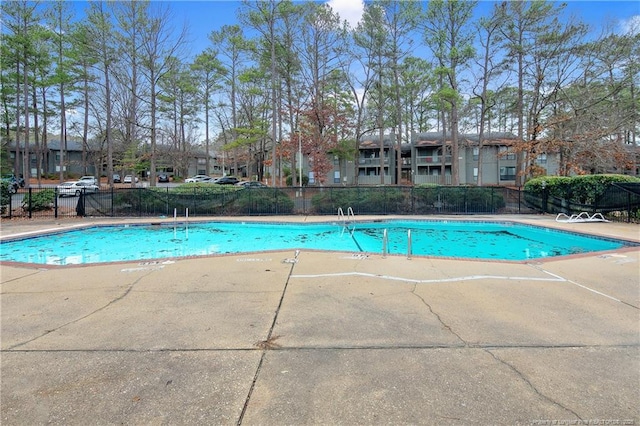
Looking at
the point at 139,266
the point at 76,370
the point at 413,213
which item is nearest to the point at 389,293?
the point at 76,370

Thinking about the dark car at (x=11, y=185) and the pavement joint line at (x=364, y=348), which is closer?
the pavement joint line at (x=364, y=348)

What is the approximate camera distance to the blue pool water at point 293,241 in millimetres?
10695

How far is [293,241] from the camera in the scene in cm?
1317

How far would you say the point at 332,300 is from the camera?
15.6 feet

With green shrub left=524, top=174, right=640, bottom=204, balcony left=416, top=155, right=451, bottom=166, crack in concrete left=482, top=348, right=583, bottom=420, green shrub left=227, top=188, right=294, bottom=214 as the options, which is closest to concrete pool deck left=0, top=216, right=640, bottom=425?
crack in concrete left=482, top=348, right=583, bottom=420

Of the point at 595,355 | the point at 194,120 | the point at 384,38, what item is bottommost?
the point at 595,355

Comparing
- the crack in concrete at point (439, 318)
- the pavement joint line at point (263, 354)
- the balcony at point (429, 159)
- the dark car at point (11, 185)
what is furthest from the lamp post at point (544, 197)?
the dark car at point (11, 185)

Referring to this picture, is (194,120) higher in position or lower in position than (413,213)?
higher

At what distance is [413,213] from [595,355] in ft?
54.0

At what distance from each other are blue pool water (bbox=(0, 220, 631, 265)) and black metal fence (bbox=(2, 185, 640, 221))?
2208 mm

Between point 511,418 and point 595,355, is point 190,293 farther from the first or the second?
point 595,355

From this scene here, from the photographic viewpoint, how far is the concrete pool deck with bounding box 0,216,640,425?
2.37 metres

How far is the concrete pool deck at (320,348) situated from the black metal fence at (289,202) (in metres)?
12.8

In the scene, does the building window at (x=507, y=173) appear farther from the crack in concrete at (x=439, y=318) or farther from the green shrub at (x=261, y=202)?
the crack in concrete at (x=439, y=318)
